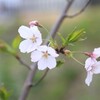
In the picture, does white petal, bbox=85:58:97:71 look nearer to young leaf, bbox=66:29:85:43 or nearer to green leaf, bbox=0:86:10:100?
young leaf, bbox=66:29:85:43

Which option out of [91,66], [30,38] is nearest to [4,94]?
[30,38]

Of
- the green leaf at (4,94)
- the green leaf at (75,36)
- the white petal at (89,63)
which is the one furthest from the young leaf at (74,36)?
the green leaf at (4,94)

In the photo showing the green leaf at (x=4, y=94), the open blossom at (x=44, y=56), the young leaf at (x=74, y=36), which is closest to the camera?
the open blossom at (x=44, y=56)

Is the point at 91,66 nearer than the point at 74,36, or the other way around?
the point at 91,66

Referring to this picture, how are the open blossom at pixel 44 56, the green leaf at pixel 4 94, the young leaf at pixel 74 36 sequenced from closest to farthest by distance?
the open blossom at pixel 44 56, the young leaf at pixel 74 36, the green leaf at pixel 4 94

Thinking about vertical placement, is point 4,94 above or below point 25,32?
below

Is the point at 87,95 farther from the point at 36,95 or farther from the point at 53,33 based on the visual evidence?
the point at 53,33

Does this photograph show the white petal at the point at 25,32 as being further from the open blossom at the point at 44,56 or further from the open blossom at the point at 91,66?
the open blossom at the point at 91,66

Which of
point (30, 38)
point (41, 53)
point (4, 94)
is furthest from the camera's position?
point (4, 94)

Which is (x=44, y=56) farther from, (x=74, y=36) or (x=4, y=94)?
(x=4, y=94)
